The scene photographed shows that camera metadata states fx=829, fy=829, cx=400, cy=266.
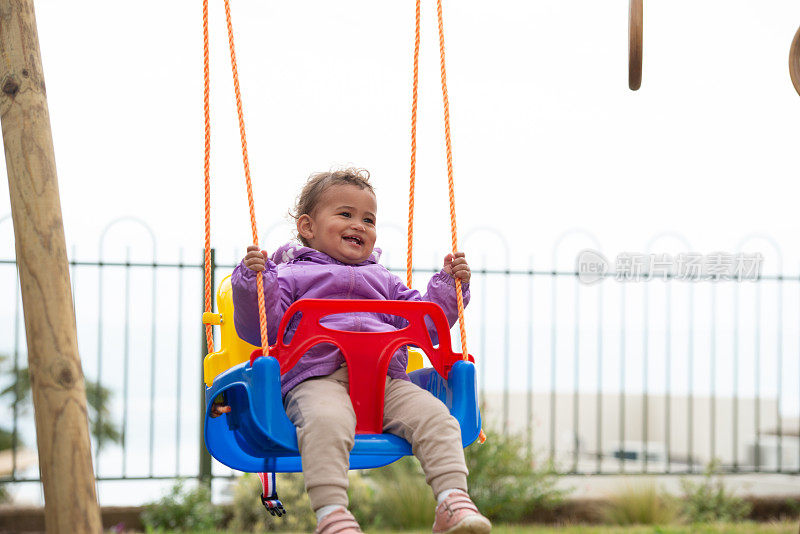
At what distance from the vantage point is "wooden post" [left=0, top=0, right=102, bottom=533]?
1.96m

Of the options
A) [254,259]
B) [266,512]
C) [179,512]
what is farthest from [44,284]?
[179,512]

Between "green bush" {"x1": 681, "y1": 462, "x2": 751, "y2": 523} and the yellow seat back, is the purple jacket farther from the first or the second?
"green bush" {"x1": 681, "y1": 462, "x2": 751, "y2": 523}

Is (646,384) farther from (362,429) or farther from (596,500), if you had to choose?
(362,429)

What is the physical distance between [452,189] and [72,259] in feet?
12.7

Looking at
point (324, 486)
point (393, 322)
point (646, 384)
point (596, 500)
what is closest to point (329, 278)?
point (393, 322)

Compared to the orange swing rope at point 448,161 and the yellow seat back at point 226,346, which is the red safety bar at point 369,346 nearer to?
the orange swing rope at point 448,161

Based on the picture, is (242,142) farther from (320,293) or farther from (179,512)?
(179,512)

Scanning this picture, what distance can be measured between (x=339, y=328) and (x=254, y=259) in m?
0.37

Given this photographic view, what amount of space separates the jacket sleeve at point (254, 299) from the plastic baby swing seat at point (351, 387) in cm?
13

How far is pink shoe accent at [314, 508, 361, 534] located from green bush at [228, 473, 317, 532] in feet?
10.7

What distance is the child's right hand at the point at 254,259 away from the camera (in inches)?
88.8

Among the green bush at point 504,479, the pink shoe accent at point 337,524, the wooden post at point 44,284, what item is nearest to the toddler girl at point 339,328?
the pink shoe accent at point 337,524

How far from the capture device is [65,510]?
1.94 metres

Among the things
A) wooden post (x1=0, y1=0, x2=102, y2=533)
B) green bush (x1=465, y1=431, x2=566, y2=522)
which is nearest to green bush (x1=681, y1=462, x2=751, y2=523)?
green bush (x1=465, y1=431, x2=566, y2=522)
